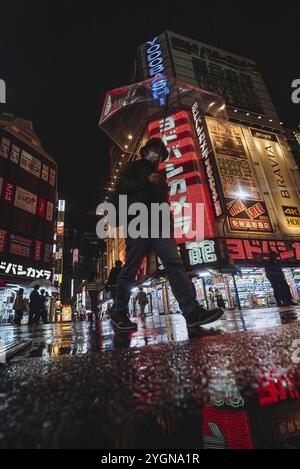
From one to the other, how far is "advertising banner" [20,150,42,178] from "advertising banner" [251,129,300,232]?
1756 cm

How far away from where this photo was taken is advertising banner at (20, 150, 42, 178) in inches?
732

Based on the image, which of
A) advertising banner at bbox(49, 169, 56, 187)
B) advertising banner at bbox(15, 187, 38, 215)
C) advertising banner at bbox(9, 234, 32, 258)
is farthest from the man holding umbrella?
advertising banner at bbox(49, 169, 56, 187)

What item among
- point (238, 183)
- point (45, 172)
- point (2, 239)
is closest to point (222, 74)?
point (238, 183)

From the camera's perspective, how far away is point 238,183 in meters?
14.6

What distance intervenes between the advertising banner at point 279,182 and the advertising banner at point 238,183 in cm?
132

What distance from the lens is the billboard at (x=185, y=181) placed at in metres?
13.7

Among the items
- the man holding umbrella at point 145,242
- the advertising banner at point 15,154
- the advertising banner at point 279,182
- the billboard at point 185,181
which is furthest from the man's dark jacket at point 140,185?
the advertising banner at point 15,154

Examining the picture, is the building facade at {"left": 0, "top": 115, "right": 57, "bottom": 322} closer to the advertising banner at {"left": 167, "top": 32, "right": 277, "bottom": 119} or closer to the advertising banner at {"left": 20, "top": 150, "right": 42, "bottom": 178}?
the advertising banner at {"left": 20, "top": 150, "right": 42, "bottom": 178}

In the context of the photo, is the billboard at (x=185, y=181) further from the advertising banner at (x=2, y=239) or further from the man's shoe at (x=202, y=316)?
the man's shoe at (x=202, y=316)

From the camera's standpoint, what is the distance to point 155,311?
17953 millimetres

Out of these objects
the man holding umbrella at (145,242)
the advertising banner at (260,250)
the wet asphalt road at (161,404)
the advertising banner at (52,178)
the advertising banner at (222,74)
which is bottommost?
the wet asphalt road at (161,404)

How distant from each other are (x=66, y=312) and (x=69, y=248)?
17567 mm

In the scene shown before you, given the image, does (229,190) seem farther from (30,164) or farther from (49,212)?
(30,164)
